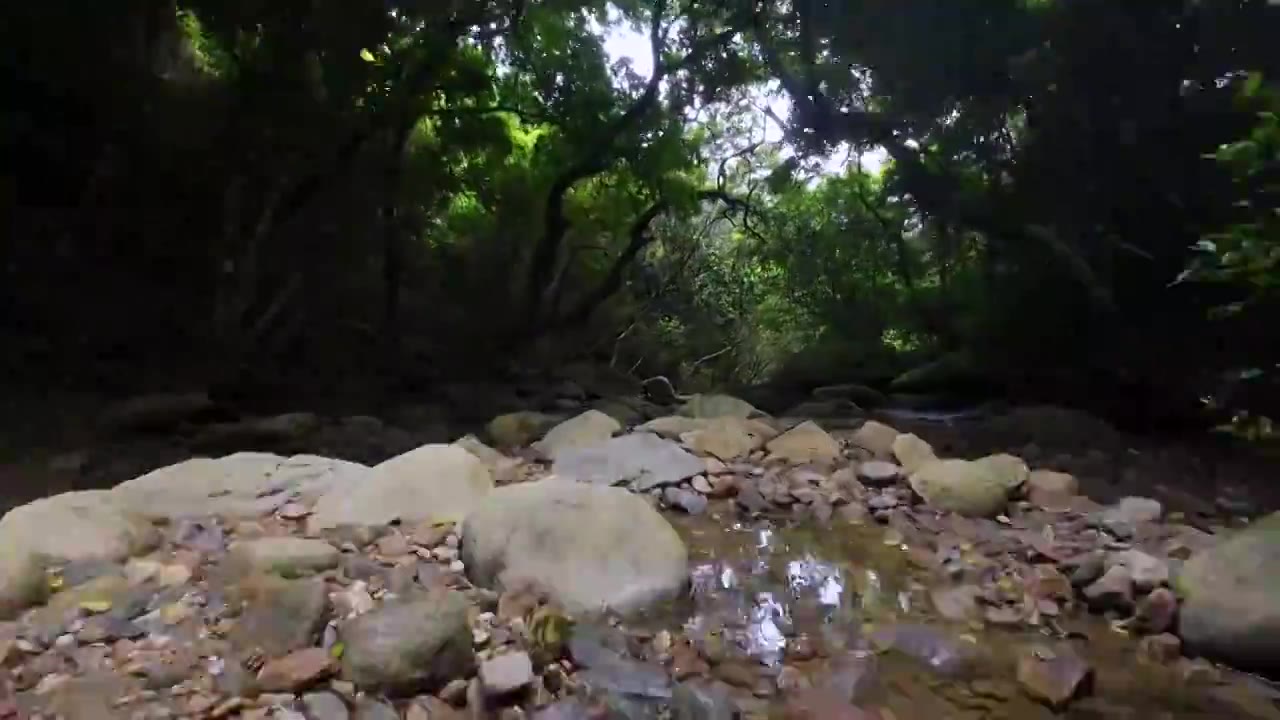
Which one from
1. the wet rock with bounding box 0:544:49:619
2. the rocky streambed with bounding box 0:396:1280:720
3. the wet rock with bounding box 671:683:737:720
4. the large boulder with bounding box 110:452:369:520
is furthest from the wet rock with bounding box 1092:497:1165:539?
the wet rock with bounding box 0:544:49:619

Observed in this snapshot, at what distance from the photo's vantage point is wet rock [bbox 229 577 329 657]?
2.52 m

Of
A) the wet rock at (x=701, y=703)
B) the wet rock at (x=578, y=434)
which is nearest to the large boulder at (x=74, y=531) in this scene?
the wet rock at (x=701, y=703)

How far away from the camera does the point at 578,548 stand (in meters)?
3.19

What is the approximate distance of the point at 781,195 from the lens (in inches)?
414

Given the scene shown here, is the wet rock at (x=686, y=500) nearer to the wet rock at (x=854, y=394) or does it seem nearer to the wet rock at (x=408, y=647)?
the wet rock at (x=408, y=647)

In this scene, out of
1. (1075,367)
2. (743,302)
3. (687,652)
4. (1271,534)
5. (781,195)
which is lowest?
(687,652)

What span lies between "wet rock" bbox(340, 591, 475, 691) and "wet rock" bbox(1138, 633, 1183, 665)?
87.5 inches

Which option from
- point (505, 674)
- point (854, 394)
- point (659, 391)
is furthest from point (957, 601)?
point (659, 391)

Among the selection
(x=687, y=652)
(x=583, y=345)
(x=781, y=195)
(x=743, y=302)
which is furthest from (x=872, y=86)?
(x=687, y=652)

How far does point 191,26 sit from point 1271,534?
8.19 m

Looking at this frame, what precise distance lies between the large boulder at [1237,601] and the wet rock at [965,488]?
104cm

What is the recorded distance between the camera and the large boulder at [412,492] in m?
3.63

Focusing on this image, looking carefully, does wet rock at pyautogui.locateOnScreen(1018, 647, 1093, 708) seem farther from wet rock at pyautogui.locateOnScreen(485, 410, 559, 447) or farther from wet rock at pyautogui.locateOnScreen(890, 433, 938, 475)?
wet rock at pyautogui.locateOnScreen(485, 410, 559, 447)

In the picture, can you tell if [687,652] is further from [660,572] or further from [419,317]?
[419,317]
